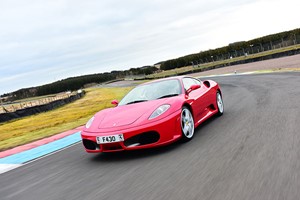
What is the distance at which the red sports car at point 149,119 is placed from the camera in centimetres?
559

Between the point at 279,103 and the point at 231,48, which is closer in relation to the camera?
the point at 279,103

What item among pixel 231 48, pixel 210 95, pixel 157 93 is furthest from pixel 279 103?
pixel 231 48

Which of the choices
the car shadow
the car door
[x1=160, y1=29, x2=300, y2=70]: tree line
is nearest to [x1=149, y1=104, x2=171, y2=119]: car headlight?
the car shadow

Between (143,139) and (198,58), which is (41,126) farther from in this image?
(198,58)

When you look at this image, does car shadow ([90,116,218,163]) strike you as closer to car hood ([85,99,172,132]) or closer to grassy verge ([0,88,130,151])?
car hood ([85,99,172,132])

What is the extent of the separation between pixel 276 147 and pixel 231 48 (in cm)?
11105

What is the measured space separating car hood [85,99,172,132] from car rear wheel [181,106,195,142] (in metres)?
0.40

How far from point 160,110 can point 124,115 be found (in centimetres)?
61

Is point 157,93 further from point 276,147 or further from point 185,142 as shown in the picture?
point 276,147

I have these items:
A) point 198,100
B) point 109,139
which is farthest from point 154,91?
point 109,139

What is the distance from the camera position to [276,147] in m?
4.98

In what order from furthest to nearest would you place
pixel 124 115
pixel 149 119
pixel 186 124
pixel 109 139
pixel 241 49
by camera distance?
pixel 241 49 < pixel 186 124 < pixel 124 115 < pixel 149 119 < pixel 109 139

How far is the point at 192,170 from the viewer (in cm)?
452

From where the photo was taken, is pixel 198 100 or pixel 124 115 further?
pixel 198 100
